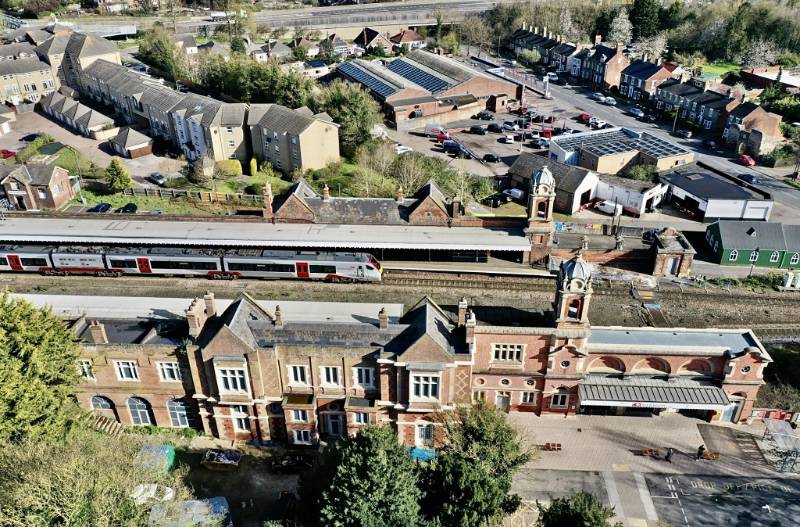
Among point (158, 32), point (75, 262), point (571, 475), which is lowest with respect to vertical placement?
point (571, 475)

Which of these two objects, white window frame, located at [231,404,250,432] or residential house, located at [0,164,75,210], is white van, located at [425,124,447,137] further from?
white window frame, located at [231,404,250,432]

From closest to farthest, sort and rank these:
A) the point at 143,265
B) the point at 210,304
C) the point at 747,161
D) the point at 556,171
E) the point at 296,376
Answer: the point at 296,376
the point at 210,304
the point at 143,265
the point at 556,171
the point at 747,161

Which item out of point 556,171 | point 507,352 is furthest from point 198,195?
point 507,352

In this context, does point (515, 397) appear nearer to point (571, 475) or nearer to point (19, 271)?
point (571, 475)

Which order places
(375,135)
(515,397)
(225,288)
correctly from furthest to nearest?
(375,135)
(225,288)
(515,397)

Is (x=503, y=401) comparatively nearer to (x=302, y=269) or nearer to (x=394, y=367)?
(x=394, y=367)

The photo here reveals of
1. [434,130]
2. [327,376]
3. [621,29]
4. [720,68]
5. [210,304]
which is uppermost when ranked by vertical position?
[621,29]

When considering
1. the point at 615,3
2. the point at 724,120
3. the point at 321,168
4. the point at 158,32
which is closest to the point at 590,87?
the point at 724,120
